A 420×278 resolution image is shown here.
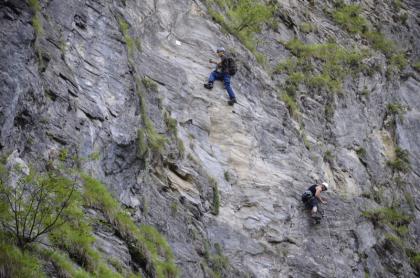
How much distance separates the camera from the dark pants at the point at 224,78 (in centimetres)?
1948

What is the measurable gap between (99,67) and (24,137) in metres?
4.19

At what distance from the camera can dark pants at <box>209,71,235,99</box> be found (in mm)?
19477

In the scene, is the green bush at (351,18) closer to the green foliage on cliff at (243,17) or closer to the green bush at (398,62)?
the green bush at (398,62)

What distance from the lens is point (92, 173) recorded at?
12.7 meters

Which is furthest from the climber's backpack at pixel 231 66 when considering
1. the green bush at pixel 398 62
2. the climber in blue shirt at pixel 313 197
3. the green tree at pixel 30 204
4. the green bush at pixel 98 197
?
the green bush at pixel 398 62

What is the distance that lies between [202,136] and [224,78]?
259cm

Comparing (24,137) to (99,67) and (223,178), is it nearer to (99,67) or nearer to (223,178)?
(99,67)

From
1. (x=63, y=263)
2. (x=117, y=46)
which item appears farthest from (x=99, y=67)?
(x=63, y=263)

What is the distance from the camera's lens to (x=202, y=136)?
17.9 metres

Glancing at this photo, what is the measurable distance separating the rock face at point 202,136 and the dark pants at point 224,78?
28 centimetres

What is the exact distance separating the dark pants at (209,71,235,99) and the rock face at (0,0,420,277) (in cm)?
28

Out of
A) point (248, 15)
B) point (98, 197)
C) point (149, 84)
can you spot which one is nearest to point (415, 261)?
point (149, 84)

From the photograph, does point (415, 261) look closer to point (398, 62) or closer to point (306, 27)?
point (306, 27)

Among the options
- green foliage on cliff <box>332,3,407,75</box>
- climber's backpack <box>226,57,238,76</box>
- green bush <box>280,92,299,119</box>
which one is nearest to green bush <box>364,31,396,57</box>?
green foliage on cliff <box>332,3,407,75</box>
